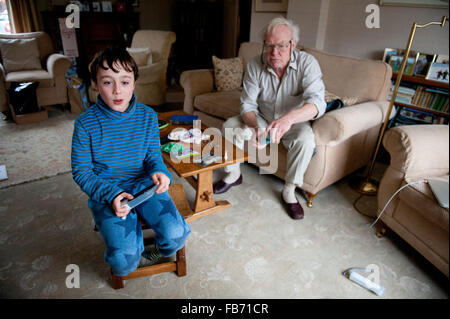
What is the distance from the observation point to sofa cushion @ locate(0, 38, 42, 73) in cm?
323

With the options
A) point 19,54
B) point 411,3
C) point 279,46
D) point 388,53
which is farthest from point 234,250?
point 19,54

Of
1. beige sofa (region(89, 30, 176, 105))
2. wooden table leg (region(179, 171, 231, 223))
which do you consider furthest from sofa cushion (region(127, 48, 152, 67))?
wooden table leg (region(179, 171, 231, 223))

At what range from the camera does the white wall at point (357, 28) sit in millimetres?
2180

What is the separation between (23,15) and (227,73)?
10.6 ft

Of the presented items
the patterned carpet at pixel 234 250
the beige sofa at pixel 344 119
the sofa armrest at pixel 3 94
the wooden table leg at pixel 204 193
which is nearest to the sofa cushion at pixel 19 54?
the sofa armrest at pixel 3 94

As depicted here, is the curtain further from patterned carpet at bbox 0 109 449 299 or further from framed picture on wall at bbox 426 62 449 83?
framed picture on wall at bbox 426 62 449 83

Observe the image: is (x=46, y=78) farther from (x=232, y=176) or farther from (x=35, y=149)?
(x=232, y=176)

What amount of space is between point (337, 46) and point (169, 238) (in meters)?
2.56

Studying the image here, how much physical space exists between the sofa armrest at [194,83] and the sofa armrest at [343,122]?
1324mm

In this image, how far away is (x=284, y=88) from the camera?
5.92 feet

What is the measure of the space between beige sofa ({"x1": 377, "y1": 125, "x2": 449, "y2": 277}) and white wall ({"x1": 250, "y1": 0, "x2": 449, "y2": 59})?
143 centimetres

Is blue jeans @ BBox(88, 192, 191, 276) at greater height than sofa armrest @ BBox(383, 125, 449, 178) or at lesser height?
lesser

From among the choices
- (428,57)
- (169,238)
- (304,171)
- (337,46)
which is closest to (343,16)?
(337,46)

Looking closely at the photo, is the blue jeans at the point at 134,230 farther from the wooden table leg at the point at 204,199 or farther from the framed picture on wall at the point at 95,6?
the framed picture on wall at the point at 95,6
